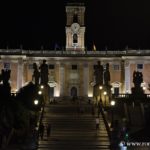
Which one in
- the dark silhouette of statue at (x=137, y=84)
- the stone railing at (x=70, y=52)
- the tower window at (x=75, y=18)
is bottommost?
the dark silhouette of statue at (x=137, y=84)

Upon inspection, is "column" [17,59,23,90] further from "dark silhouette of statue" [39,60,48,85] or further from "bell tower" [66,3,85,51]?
"dark silhouette of statue" [39,60,48,85]

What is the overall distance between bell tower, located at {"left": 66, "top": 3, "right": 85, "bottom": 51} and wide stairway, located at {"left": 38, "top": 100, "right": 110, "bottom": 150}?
30.7 meters

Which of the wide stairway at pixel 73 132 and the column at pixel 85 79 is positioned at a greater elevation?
the column at pixel 85 79

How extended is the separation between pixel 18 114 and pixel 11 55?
138ft

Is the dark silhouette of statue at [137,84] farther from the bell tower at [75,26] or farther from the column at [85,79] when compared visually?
the bell tower at [75,26]

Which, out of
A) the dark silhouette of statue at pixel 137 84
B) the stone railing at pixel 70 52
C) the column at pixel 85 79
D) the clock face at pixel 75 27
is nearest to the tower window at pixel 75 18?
the clock face at pixel 75 27

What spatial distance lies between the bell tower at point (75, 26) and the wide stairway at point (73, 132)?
30.7 m

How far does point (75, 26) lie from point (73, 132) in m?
41.4

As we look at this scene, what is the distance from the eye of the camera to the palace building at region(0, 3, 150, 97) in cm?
7756

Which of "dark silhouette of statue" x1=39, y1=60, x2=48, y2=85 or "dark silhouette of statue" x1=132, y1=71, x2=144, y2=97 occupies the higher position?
"dark silhouette of statue" x1=39, y1=60, x2=48, y2=85

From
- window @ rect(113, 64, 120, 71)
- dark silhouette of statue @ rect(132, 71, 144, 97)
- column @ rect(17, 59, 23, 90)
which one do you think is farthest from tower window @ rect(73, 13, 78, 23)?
dark silhouette of statue @ rect(132, 71, 144, 97)

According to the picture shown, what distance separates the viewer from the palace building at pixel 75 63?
254 feet

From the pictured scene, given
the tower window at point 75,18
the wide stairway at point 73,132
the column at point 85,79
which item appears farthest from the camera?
the tower window at point 75,18

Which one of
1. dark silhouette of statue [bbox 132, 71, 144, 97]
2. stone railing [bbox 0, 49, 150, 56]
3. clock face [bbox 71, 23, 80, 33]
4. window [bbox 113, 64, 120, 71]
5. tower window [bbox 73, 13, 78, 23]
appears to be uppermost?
tower window [bbox 73, 13, 78, 23]
